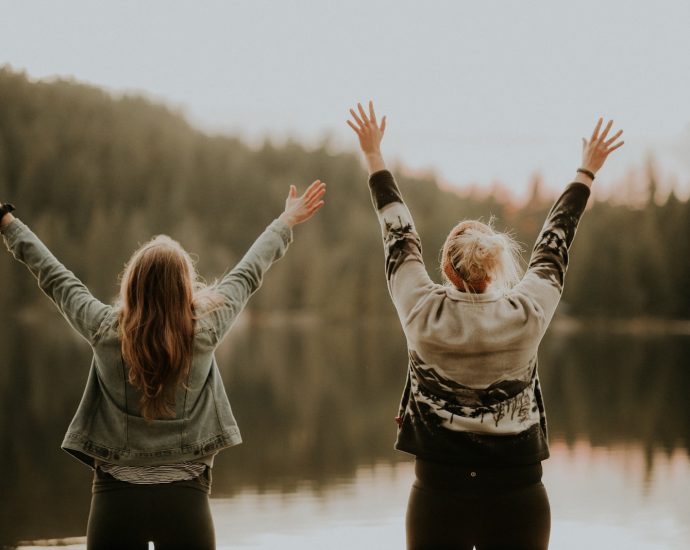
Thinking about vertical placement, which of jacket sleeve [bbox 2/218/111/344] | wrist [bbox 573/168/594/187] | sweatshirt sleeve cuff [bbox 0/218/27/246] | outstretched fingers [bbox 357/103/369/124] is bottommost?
jacket sleeve [bbox 2/218/111/344]

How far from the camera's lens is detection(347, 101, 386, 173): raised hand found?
280 centimetres

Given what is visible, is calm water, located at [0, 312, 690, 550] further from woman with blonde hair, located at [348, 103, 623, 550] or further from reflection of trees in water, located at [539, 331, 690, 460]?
woman with blonde hair, located at [348, 103, 623, 550]

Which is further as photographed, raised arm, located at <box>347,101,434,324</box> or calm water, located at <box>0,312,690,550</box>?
calm water, located at <box>0,312,690,550</box>

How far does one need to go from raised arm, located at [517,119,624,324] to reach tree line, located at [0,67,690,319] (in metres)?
47.1

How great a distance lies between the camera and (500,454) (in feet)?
8.08

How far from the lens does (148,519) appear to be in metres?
2.35

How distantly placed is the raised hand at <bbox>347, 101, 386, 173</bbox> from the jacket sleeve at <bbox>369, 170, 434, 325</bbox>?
8 cm

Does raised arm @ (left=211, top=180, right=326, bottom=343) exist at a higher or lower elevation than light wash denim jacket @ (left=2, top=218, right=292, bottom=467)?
higher

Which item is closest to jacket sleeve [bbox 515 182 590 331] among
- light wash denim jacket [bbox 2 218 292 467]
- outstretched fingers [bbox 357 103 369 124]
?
outstretched fingers [bbox 357 103 369 124]

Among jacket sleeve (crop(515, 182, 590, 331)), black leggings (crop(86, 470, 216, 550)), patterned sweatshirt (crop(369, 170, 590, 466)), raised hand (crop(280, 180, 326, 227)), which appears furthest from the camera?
raised hand (crop(280, 180, 326, 227))

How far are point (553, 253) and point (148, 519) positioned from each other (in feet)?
4.73

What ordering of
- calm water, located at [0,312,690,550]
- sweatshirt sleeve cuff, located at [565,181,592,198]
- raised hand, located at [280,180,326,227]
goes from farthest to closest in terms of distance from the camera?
calm water, located at [0,312,690,550]
raised hand, located at [280,180,326,227]
sweatshirt sleeve cuff, located at [565,181,592,198]

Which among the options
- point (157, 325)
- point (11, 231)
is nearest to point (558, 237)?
point (157, 325)

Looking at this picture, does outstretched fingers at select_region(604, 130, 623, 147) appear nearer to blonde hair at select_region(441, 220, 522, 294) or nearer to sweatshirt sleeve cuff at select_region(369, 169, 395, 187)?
blonde hair at select_region(441, 220, 522, 294)
